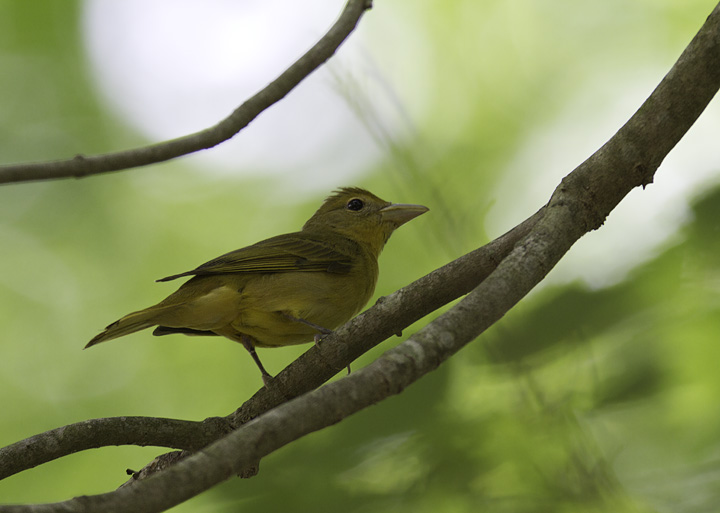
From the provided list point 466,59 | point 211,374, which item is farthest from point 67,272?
point 466,59

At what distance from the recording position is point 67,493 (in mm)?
4832

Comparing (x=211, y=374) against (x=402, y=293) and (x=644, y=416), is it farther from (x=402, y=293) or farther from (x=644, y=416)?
(x=644, y=416)

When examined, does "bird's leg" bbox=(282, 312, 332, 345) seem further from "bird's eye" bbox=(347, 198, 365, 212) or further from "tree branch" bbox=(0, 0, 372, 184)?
"tree branch" bbox=(0, 0, 372, 184)

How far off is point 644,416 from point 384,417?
96 cm

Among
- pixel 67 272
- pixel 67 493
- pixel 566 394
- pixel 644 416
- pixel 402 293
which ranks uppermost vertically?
pixel 67 272

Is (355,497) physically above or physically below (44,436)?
below

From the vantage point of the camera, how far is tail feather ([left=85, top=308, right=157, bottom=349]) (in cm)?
366

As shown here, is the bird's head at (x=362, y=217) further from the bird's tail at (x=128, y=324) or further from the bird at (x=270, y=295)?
the bird's tail at (x=128, y=324)

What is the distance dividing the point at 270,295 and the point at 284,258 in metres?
0.34

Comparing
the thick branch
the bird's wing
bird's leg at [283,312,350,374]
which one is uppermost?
the bird's wing

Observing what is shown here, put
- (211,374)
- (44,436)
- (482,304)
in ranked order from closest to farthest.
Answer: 1. (482,304)
2. (44,436)
3. (211,374)

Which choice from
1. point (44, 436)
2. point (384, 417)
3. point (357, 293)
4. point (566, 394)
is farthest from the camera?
point (357, 293)

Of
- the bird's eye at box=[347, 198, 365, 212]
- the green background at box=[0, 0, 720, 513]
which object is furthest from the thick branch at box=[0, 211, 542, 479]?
the bird's eye at box=[347, 198, 365, 212]

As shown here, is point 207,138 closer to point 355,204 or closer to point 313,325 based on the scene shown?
point 313,325
